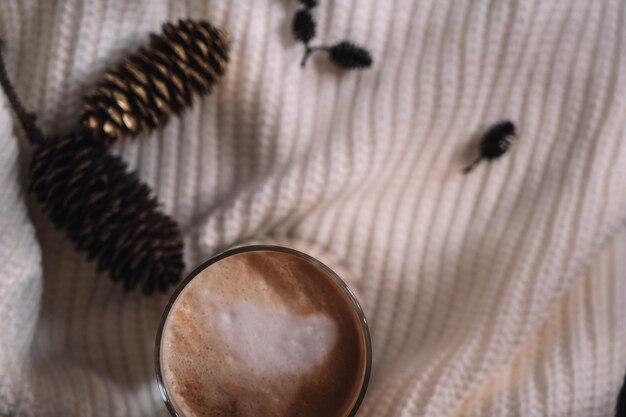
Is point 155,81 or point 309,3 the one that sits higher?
point 309,3

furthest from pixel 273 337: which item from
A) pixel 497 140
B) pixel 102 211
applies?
pixel 497 140

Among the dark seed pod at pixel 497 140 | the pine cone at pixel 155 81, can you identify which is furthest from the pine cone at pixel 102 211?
the dark seed pod at pixel 497 140

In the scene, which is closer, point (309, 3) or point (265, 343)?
point (265, 343)

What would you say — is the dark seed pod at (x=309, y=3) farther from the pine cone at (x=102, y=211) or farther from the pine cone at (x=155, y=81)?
the pine cone at (x=102, y=211)

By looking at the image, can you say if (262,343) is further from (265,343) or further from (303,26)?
(303,26)

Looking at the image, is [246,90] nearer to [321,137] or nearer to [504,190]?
[321,137]

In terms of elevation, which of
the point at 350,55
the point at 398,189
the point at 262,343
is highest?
the point at 350,55

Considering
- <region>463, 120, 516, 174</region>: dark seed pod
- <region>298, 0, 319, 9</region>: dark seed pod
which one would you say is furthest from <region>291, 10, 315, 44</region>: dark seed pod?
<region>463, 120, 516, 174</region>: dark seed pod
